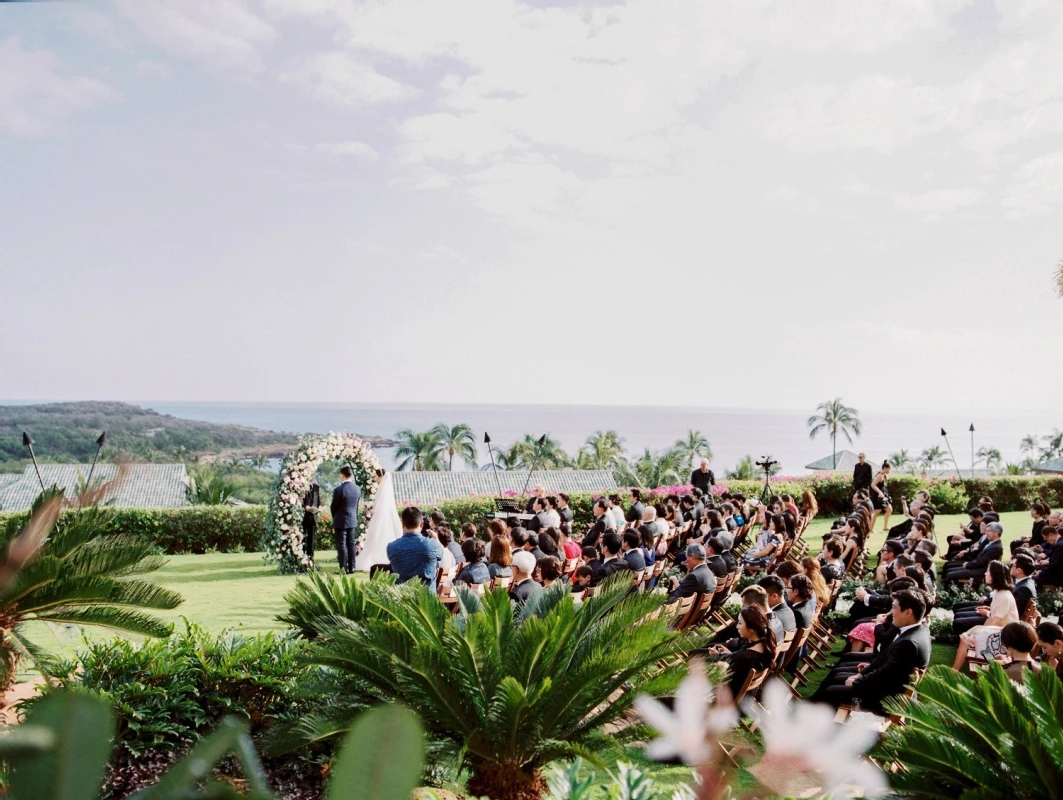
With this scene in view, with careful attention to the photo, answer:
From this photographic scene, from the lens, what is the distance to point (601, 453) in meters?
86.7

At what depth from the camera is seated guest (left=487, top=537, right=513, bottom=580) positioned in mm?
9312

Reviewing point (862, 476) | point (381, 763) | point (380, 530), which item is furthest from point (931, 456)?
point (381, 763)

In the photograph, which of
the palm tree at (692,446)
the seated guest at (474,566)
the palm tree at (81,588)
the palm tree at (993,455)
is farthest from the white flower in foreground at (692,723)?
the palm tree at (993,455)

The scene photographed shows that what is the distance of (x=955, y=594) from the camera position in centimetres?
1168

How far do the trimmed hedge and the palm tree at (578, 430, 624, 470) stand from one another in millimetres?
56917

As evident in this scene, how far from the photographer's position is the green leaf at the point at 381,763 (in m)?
0.53

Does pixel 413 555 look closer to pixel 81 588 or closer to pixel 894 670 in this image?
pixel 81 588

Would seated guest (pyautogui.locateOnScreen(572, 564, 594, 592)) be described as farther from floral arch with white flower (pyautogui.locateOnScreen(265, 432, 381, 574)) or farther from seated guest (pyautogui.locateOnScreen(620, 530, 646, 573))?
floral arch with white flower (pyautogui.locateOnScreen(265, 432, 381, 574))

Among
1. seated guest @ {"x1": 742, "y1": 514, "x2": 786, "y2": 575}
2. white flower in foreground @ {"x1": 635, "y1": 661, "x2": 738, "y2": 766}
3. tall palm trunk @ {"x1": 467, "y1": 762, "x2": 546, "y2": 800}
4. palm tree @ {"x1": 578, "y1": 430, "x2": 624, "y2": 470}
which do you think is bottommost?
palm tree @ {"x1": 578, "y1": 430, "x2": 624, "y2": 470}

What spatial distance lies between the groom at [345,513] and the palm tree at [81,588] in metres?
7.25

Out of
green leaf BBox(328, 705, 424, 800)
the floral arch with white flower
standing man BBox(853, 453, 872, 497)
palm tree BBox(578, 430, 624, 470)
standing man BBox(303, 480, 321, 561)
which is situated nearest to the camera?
green leaf BBox(328, 705, 424, 800)

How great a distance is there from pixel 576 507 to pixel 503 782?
58.1 feet

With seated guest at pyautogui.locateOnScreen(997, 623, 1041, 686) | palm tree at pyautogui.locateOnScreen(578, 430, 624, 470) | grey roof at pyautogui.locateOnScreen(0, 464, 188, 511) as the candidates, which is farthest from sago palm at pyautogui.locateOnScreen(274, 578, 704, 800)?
palm tree at pyautogui.locateOnScreen(578, 430, 624, 470)

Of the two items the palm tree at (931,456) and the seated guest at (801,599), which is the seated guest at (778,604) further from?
the palm tree at (931,456)
